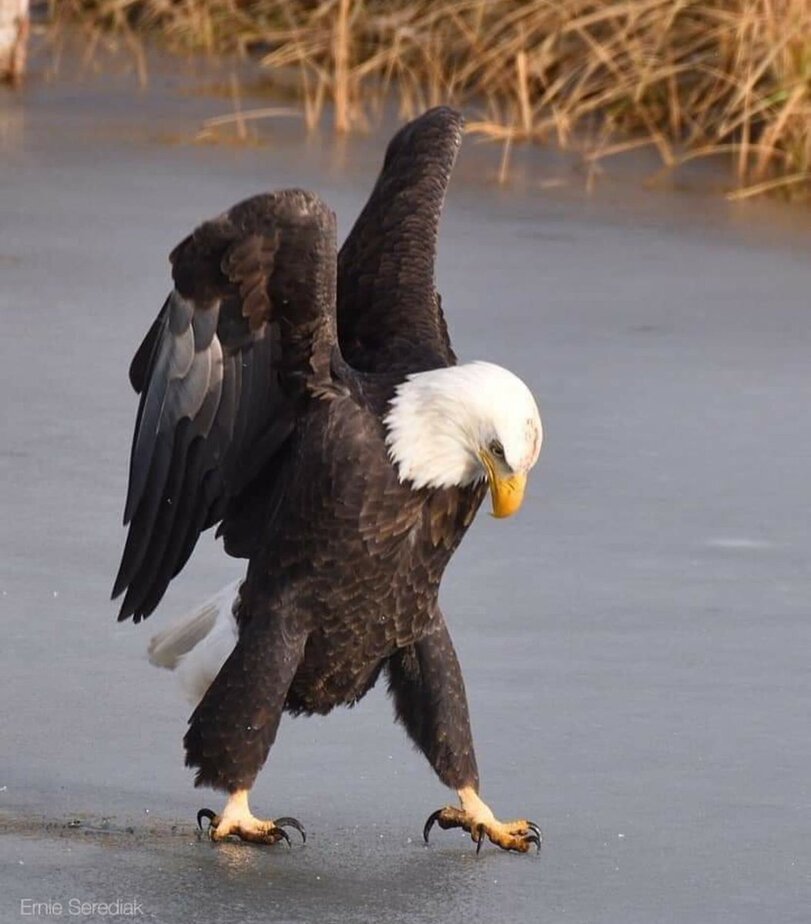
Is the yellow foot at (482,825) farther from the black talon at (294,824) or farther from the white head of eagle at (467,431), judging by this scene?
the white head of eagle at (467,431)

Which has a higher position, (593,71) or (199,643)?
(199,643)

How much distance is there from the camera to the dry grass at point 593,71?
845 cm

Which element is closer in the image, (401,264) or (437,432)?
(437,432)

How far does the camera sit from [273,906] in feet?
10.6

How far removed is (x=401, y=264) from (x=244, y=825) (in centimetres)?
99

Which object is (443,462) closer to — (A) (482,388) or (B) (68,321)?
(A) (482,388)

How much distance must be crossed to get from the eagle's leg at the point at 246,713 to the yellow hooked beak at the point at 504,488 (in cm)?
37

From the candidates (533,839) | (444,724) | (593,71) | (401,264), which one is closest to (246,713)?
(444,724)

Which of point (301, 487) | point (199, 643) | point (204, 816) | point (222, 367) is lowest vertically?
point (204, 816)

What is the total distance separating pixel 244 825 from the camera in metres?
3.56

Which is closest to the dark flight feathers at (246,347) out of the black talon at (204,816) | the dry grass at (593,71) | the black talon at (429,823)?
the black talon at (204,816)

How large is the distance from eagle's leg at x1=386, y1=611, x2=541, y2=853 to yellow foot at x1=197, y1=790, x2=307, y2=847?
0.71 feet

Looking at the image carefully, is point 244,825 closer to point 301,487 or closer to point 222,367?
point 301,487

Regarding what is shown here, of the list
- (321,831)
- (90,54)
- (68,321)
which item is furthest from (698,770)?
(90,54)
